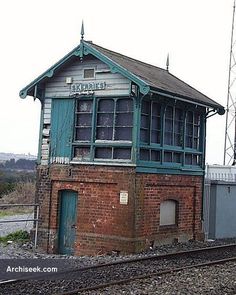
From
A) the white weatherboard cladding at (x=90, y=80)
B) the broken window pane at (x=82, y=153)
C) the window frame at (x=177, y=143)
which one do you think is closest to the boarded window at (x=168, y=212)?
the window frame at (x=177, y=143)

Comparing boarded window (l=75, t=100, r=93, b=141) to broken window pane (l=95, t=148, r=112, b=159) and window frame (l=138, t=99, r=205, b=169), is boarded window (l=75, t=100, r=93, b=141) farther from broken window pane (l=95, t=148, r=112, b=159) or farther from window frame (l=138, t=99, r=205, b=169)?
window frame (l=138, t=99, r=205, b=169)

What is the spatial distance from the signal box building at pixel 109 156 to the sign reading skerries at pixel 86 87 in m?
0.03

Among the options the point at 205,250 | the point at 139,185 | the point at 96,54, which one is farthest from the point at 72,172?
the point at 205,250

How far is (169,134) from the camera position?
16016mm

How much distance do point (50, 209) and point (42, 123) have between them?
2740mm

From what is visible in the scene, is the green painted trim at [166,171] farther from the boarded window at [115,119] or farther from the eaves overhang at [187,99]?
the eaves overhang at [187,99]

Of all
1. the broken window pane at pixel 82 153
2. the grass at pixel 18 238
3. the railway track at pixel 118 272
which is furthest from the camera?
the grass at pixel 18 238

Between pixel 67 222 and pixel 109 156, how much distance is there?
2516mm

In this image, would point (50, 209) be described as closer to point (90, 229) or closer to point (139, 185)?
point (90, 229)

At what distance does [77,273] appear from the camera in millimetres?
10359

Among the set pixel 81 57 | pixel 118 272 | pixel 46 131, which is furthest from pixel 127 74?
pixel 118 272

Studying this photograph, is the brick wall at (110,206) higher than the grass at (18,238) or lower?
higher

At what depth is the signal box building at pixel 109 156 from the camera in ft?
→ 47.4

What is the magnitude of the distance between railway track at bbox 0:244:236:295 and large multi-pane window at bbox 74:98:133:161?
3.31 meters
